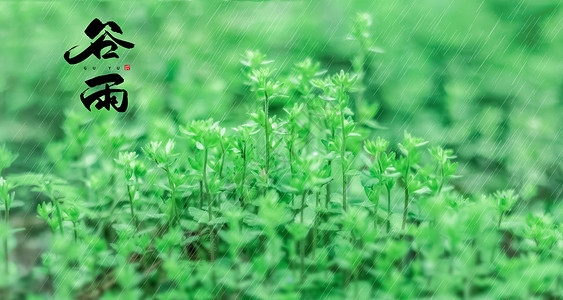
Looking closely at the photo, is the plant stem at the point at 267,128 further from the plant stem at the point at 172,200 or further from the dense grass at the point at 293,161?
the plant stem at the point at 172,200

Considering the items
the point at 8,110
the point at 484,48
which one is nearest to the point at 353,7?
the point at 484,48

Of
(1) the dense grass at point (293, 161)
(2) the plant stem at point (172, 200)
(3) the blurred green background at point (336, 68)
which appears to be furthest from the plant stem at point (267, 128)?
(3) the blurred green background at point (336, 68)

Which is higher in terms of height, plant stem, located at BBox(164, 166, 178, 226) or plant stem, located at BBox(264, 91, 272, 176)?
plant stem, located at BBox(264, 91, 272, 176)

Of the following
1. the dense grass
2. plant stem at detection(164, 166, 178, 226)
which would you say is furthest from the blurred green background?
plant stem at detection(164, 166, 178, 226)

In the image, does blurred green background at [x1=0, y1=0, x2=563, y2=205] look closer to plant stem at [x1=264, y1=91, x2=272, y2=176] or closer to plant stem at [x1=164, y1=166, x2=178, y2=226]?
plant stem at [x1=164, y1=166, x2=178, y2=226]

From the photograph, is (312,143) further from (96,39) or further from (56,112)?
(56,112)

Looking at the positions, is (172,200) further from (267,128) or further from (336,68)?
(336,68)

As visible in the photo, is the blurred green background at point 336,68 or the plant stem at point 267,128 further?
the blurred green background at point 336,68

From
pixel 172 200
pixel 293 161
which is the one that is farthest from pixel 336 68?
pixel 172 200
